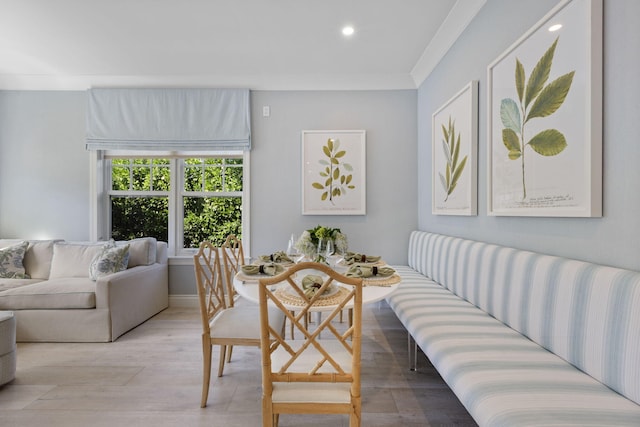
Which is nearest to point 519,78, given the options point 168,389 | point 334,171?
point 334,171

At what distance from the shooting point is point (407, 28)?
2.72 m

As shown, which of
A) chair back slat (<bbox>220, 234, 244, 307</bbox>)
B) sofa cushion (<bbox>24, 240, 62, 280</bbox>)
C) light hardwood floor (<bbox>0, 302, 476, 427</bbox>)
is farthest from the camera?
sofa cushion (<bbox>24, 240, 62, 280</bbox>)

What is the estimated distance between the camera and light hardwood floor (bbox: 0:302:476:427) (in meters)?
1.78

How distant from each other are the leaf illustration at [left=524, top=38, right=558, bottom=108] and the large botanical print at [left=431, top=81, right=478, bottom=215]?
2.09 ft

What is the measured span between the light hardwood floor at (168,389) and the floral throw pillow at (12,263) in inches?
35.4

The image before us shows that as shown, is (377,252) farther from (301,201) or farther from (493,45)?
(493,45)

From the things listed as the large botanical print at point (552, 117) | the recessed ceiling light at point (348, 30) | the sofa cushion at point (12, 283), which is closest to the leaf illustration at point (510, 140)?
the large botanical print at point (552, 117)

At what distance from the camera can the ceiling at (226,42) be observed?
A: 2436mm

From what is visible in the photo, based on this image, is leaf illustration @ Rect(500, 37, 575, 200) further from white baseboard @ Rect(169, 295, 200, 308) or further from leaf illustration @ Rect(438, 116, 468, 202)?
white baseboard @ Rect(169, 295, 200, 308)

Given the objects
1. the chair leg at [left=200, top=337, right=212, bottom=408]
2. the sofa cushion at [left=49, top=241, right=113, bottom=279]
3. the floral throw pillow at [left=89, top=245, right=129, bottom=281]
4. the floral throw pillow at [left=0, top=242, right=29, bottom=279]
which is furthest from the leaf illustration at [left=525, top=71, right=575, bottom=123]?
the floral throw pillow at [left=0, top=242, right=29, bottom=279]

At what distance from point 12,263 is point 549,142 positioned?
4771 millimetres

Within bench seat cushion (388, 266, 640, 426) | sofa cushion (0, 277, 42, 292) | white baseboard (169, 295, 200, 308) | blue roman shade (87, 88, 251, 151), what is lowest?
white baseboard (169, 295, 200, 308)

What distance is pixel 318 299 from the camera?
54.1 inches

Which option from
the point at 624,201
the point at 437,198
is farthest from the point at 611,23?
the point at 437,198
